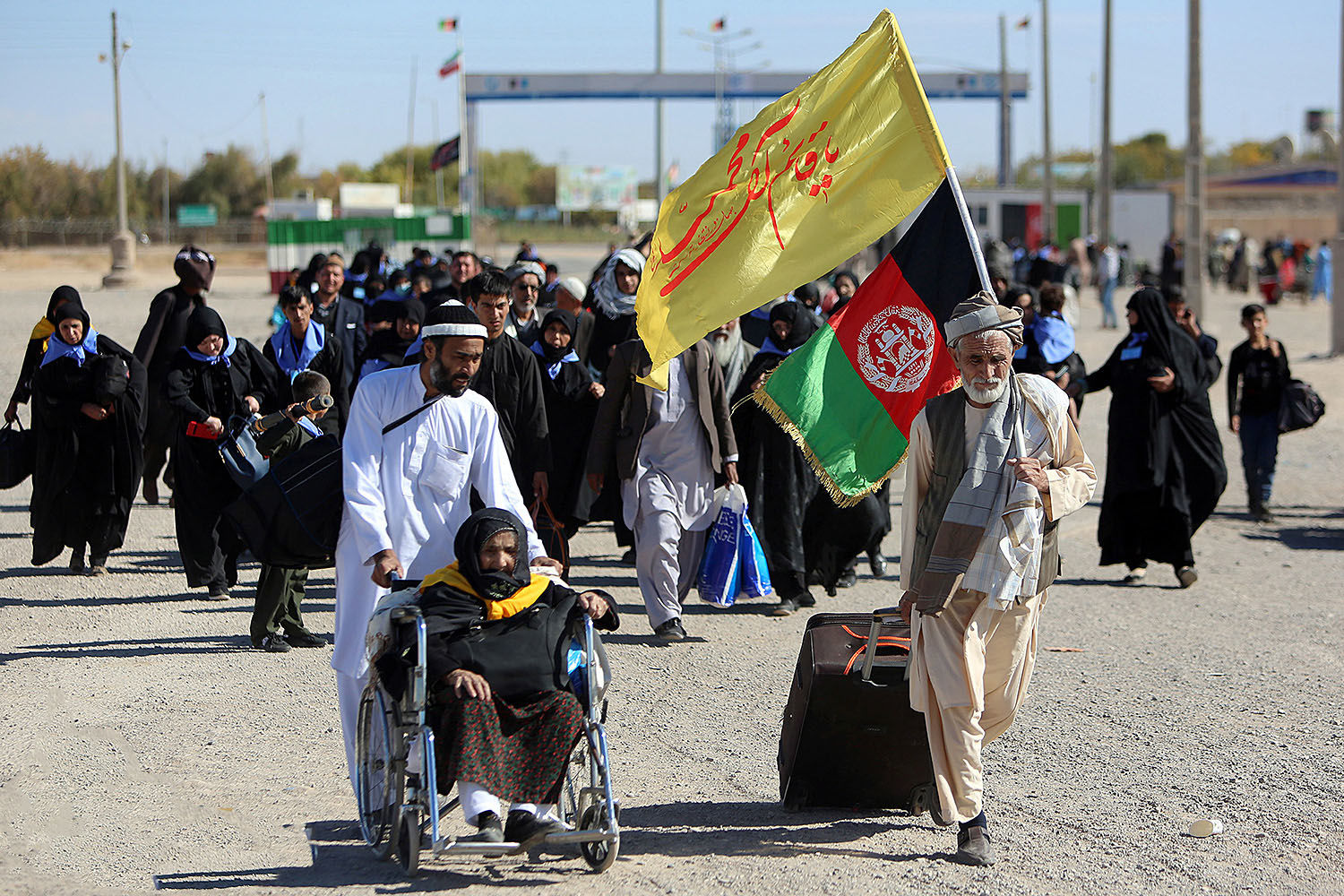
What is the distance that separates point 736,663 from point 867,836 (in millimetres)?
2287

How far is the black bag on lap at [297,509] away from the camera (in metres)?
4.99

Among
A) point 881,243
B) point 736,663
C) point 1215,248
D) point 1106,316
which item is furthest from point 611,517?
point 1215,248

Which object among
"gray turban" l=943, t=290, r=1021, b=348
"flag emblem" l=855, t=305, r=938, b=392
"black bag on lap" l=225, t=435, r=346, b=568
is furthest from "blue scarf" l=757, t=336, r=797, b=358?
"gray turban" l=943, t=290, r=1021, b=348

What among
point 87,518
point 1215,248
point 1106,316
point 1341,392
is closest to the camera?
point 87,518

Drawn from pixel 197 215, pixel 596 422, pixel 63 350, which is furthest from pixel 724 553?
pixel 197 215

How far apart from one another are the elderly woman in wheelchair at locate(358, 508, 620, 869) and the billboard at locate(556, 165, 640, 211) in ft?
294

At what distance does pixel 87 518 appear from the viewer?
28.4 feet

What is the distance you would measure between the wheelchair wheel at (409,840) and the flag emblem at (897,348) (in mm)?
2521

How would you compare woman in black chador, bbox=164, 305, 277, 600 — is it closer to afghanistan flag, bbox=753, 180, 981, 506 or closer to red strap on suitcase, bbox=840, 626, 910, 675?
afghanistan flag, bbox=753, 180, 981, 506

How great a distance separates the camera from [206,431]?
25.8ft

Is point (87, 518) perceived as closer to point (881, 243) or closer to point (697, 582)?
point (697, 582)

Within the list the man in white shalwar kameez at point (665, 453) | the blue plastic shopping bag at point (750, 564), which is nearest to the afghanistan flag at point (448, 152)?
the man in white shalwar kameez at point (665, 453)

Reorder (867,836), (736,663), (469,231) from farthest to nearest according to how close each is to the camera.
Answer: (469,231) < (736,663) < (867,836)

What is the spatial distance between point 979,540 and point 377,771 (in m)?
1.91
